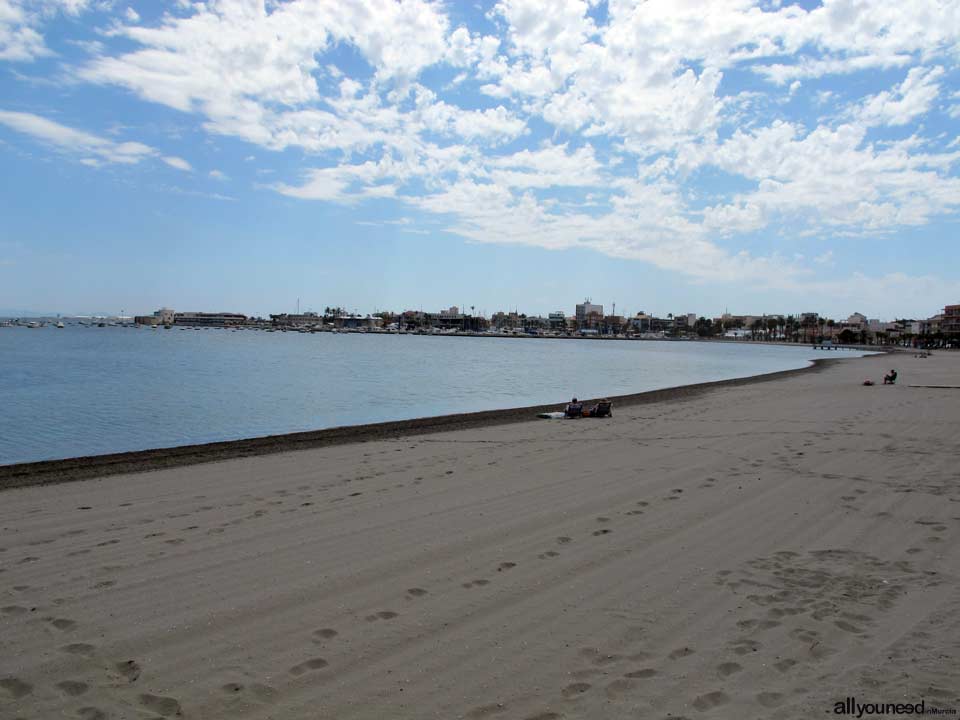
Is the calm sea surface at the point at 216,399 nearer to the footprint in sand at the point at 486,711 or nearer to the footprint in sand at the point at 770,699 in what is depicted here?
the footprint in sand at the point at 486,711

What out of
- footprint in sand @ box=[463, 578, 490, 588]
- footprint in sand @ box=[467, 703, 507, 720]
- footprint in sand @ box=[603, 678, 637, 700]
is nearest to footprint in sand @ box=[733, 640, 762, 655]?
footprint in sand @ box=[603, 678, 637, 700]

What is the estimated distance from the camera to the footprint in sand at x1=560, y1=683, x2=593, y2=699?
328 centimetres

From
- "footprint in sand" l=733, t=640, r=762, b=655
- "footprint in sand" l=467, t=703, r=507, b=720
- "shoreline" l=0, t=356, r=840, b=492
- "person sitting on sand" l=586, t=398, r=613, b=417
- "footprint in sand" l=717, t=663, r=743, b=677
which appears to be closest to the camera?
"footprint in sand" l=467, t=703, r=507, b=720

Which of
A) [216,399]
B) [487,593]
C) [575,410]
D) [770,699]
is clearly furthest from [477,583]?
[216,399]

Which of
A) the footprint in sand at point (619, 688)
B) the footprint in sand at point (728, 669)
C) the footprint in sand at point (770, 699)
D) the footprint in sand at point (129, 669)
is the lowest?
the footprint in sand at point (129, 669)

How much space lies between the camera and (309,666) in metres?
3.57

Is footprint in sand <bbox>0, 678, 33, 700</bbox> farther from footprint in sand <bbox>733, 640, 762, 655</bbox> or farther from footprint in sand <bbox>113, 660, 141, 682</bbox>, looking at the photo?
footprint in sand <bbox>733, 640, 762, 655</bbox>

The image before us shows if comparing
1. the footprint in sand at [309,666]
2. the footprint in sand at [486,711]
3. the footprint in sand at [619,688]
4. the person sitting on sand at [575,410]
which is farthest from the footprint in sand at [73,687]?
the person sitting on sand at [575,410]

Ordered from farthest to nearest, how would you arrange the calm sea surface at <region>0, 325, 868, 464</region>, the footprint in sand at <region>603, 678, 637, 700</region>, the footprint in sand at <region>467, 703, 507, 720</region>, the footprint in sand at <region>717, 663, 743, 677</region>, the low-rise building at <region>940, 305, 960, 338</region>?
the low-rise building at <region>940, 305, 960, 338</region>, the calm sea surface at <region>0, 325, 868, 464</region>, the footprint in sand at <region>717, 663, 743, 677</region>, the footprint in sand at <region>603, 678, 637, 700</region>, the footprint in sand at <region>467, 703, 507, 720</region>

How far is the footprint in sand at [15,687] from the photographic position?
330 cm

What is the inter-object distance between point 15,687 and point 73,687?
30 centimetres

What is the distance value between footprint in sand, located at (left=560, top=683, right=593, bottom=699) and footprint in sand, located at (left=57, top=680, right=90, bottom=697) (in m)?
2.48

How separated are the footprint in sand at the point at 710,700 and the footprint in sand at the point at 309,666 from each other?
1974mm

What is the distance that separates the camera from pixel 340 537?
598 centimetres
